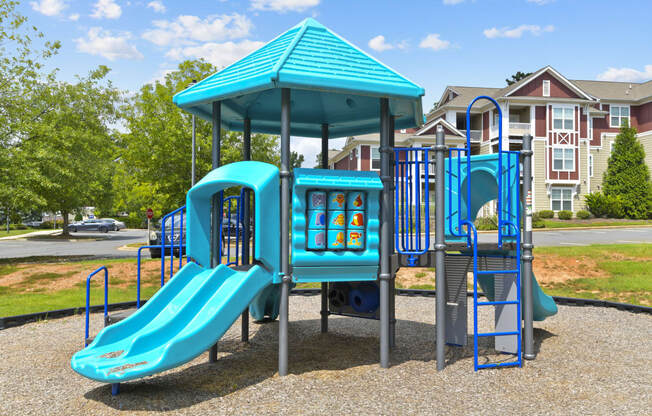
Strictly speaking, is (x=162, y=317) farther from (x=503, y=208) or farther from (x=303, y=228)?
(x=503, y=208)

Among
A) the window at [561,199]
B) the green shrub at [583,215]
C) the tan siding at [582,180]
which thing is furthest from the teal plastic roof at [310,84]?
the tan siding at [582,180]

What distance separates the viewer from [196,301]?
19.0 feet

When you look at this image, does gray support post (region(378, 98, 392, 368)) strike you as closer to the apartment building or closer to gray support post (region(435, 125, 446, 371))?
gray support post (region(435, 125, 446, 371))

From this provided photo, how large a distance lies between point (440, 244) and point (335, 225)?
4.38 ft

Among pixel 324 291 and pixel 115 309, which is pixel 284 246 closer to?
pixel 324 291

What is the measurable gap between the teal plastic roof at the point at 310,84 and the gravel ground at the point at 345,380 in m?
3.38

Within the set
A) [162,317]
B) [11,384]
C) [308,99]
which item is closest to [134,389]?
[162,317]

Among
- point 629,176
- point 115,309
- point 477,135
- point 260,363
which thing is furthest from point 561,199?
point 260,363

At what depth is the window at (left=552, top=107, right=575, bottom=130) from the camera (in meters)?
38.5

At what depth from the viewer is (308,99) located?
7.29 m

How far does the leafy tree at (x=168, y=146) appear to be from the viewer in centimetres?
2364

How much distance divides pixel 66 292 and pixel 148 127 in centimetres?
1246

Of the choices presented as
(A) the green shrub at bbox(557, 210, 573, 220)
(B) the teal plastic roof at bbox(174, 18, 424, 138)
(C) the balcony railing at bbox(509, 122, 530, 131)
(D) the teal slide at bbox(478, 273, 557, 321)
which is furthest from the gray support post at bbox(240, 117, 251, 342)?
(C) the balcony railing at bbox(509, 122, 530, 131)

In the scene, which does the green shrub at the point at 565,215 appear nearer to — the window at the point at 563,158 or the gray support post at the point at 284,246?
the window at the point at 563,158
